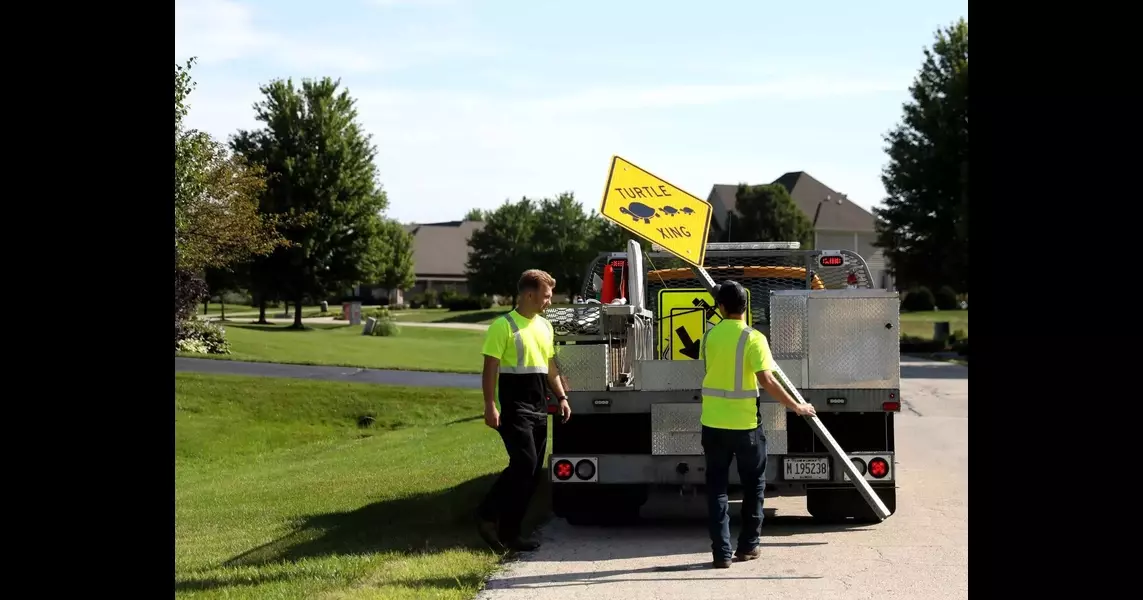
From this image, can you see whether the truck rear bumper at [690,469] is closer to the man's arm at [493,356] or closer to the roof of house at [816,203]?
the man's arm at [493,356]

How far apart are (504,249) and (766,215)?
1807 cm

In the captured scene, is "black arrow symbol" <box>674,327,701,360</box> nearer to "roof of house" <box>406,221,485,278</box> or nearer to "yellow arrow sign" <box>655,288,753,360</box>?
"yellow arrow sign" <box>655,288,753,360</box>

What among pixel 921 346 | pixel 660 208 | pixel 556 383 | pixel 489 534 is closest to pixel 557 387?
pixel 556 383

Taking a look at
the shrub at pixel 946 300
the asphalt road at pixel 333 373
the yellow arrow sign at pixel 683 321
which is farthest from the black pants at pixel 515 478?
the shrub at pixel 946 300

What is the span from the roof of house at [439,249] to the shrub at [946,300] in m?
45.5

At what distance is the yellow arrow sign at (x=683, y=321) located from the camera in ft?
32.2

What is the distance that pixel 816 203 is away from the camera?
83.7 metres

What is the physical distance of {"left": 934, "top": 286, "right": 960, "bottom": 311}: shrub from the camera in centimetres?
7306

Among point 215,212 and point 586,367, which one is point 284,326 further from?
point 586,367

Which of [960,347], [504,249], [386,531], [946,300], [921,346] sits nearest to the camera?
[386,531]
